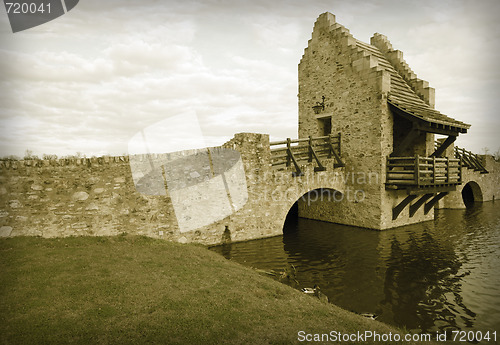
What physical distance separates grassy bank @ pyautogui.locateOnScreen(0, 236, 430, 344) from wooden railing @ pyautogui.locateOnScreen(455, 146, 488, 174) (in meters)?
20.6

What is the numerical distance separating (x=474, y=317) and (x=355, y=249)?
4.84m

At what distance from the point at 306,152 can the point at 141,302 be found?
10.6m

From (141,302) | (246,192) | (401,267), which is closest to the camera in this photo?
(141,302)

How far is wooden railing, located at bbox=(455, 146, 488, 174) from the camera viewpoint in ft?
67.9

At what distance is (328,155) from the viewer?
14.4 meters

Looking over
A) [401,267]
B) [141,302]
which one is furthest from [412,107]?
[141,302]

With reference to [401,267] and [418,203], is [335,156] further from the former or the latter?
[401,267]

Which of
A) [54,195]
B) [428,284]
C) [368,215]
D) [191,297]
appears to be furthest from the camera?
[368,215]

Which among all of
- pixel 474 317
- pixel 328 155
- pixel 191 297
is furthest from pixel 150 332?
pixel 328 155

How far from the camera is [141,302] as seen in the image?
501cm

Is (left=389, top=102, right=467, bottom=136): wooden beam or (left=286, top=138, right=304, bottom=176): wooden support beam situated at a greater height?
(left=389, top=102, right=467, bottom=136): wooden beam

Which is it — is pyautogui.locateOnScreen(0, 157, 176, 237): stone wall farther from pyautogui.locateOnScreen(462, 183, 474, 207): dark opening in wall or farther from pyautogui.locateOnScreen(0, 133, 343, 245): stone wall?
pyautogui.locateOnScreen(462, 183, 474, 207): dark opening in wall

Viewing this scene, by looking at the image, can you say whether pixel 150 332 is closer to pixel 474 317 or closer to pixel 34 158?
pixel 474 317

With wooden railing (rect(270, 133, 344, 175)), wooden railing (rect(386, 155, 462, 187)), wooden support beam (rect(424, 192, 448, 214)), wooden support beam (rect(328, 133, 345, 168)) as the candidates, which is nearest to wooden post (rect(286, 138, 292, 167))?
wooden railing (rect(270, 133, 344, 175))
